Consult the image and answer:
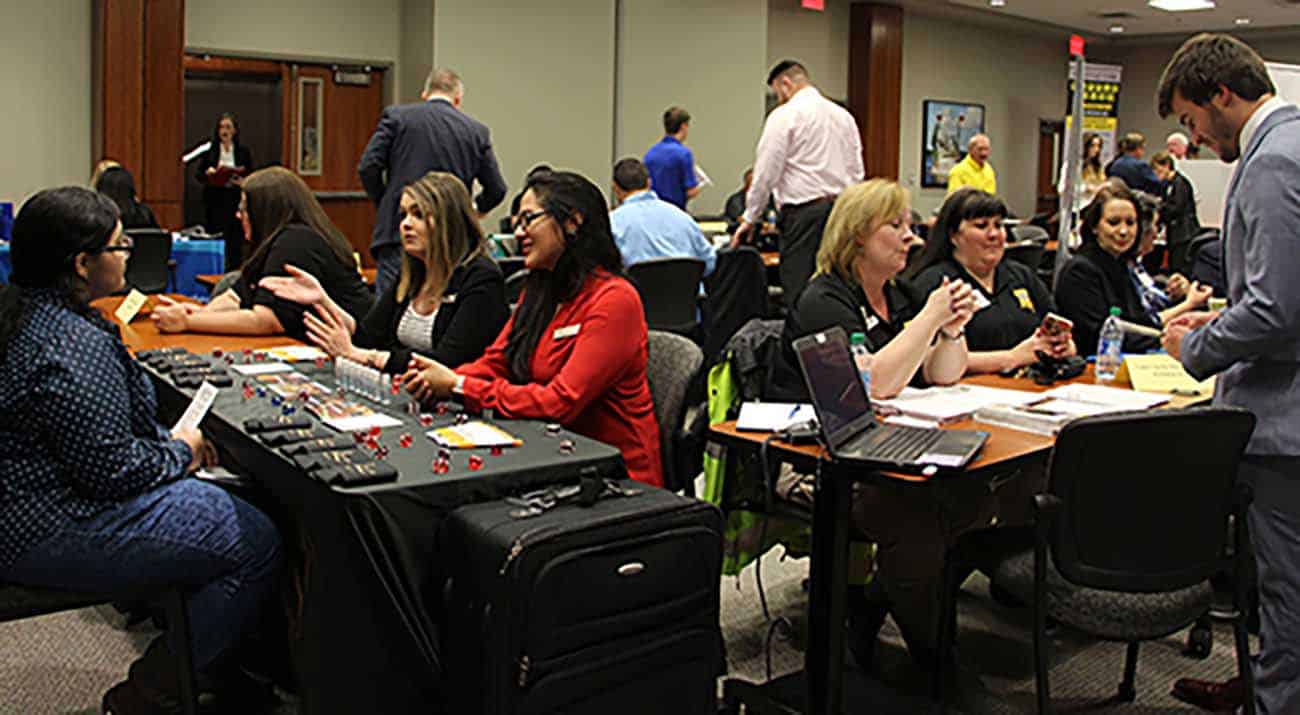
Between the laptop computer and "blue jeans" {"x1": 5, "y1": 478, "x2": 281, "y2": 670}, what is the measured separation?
1.17 m

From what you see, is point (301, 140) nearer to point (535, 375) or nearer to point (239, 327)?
point (239, 327)

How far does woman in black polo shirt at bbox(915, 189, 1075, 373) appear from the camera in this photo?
3805 mm

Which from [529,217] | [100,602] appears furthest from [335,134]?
[100,602]

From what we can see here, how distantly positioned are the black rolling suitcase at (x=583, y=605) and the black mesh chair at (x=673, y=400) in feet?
2.12

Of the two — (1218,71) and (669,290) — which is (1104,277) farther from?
(669,290)

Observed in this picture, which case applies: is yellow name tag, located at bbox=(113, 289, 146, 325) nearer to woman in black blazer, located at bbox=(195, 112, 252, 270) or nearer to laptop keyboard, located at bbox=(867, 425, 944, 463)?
laptop keyboard, located at bbox=(867, 425, 944, 463)

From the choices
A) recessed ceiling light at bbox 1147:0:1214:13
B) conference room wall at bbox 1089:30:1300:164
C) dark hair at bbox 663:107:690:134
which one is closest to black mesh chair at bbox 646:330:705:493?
dark hair at bbox 663:107:690:134

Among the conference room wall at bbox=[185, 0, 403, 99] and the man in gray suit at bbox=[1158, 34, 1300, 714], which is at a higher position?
the conference room wall at bbox=[185, 0, 403, 99]

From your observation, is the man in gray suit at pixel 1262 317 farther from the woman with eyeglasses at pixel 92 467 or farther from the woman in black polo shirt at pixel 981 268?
the woman with eyeglasses at pixel 92 467

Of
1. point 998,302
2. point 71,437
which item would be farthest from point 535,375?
point 998,302

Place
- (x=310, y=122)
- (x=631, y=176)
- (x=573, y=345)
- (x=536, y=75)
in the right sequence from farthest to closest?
(x=536, y=75)
(x=310, y=122)
(x=631, y=176)
(x=573, y=345)

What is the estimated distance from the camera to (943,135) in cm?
1503

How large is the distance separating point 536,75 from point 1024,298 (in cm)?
645

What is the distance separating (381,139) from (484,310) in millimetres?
2843
